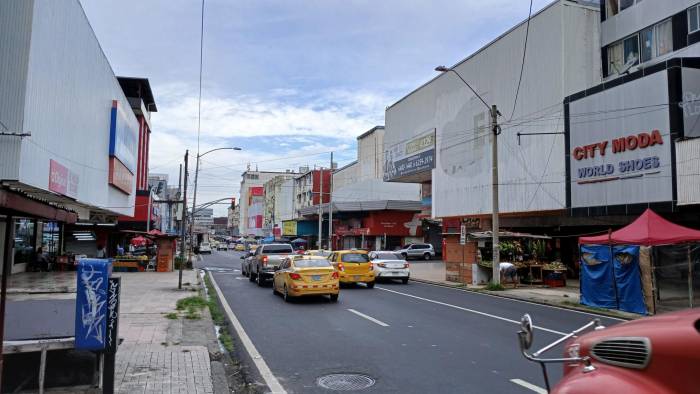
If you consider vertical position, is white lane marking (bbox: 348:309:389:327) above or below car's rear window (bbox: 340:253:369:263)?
below

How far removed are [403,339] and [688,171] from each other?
14.1m

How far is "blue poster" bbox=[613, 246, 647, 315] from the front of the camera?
1570 cm

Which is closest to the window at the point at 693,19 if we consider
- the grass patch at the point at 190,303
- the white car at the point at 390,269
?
the white car at the point at 390,269

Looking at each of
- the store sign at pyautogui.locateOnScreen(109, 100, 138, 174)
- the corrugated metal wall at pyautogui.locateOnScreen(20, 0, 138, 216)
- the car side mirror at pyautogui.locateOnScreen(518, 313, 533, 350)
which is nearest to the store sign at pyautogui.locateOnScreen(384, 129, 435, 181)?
the store sign at pyautogui.locateOnScreen(109, 100, 138, 174)

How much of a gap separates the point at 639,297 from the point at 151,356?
1321 centimetres

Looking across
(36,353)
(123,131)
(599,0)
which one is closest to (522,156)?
(599,0)

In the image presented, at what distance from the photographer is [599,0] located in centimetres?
3041

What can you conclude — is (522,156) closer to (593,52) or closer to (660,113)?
(593,52)

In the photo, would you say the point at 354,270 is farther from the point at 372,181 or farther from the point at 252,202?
the point at 252,202

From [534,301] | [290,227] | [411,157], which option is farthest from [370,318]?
[290,227]

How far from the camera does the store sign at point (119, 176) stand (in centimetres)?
3164

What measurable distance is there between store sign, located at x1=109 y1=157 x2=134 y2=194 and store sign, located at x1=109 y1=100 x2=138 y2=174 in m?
0.36

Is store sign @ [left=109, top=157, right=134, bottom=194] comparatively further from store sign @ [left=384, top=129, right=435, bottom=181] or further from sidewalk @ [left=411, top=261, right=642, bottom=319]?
store sign @ [left=384, top=129, right=435, bottom=181]

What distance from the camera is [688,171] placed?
19156 mm
